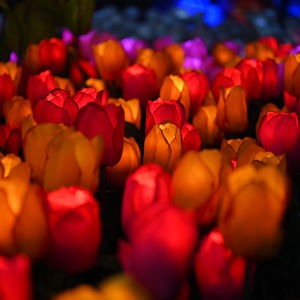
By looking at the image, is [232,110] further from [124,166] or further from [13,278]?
[13,278]

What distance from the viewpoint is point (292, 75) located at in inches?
51.2

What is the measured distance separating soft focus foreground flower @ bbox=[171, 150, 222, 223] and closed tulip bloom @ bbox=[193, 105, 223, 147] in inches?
20.4

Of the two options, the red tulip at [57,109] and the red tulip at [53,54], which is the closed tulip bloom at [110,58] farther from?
the red tulip at [57,109]

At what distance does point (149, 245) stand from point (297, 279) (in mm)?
316

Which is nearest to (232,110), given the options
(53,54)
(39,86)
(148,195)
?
(39,86)

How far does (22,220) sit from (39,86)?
0.69 m

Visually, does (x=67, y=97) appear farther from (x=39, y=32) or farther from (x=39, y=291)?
(x=39, y=32)

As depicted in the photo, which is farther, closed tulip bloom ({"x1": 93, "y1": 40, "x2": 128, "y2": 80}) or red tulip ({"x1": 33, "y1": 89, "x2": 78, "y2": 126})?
closed tulip bloom ({"x1": 93, "y1": 40, "x2": 128, "y2": 80})

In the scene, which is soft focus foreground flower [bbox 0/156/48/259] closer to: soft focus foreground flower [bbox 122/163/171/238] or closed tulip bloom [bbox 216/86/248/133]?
soft focus foreground flower [bbox 122/163/171/238]

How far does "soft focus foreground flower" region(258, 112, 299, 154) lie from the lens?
0.99m

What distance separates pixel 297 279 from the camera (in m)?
0.82

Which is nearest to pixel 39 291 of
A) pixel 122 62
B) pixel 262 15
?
pixel 122 62

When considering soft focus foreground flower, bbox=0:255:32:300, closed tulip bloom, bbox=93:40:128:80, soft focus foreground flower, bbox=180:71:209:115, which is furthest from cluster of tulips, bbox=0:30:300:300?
closed tulip bloom, bbox=93:40:128:80

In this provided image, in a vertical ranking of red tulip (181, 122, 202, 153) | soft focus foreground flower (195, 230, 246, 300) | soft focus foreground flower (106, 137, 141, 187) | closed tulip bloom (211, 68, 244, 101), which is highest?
closed tulip bloom (211, 68, 244, 101)
